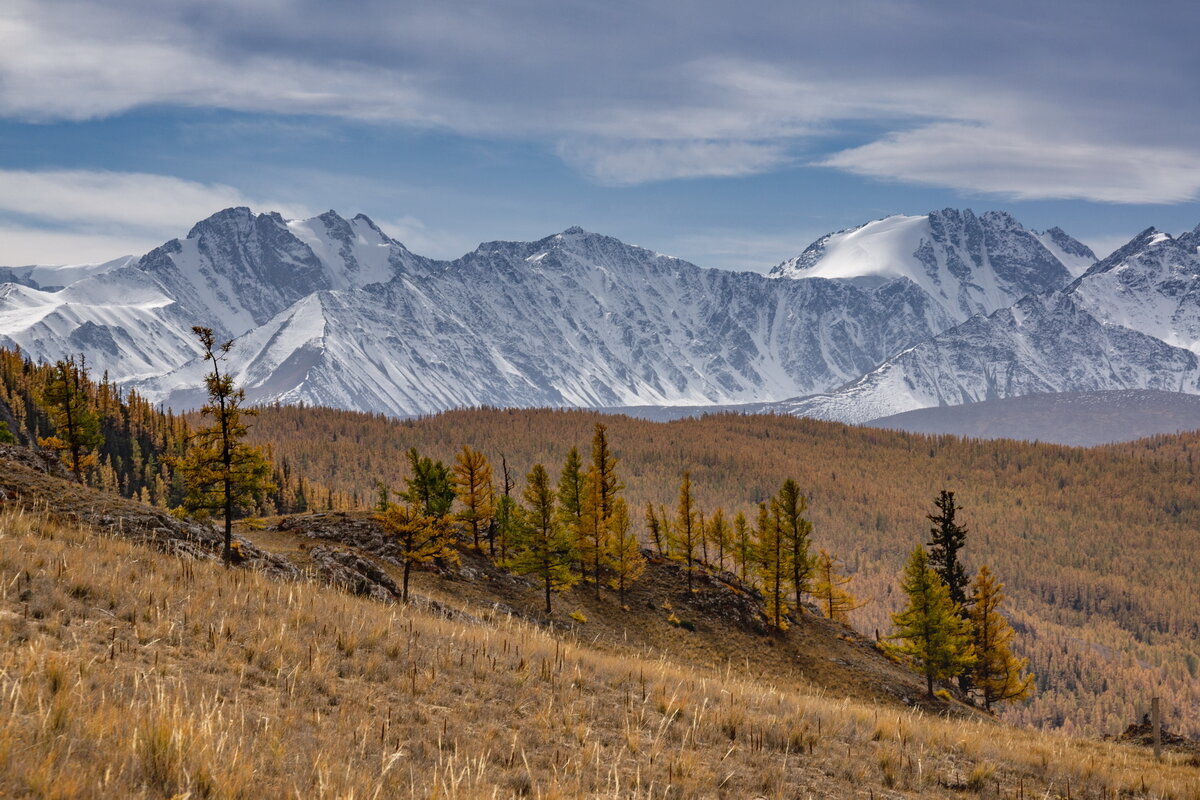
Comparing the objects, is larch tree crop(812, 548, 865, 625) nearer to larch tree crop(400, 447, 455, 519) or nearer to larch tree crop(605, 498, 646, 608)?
larch tree crop(605, 498, 646, 608)

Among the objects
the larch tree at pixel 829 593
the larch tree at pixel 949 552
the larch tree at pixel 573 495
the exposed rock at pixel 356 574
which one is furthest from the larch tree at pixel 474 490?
the larch tree at pixel 949 552

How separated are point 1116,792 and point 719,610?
153ft

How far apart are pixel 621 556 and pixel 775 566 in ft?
37.4

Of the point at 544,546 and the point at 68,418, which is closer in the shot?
the point at 544,546

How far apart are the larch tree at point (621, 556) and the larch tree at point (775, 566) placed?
9042mm

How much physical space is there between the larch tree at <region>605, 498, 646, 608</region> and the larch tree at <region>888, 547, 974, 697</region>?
17337 mm

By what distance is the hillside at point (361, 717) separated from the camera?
6.63 meters

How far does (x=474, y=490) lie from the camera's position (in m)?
56.9

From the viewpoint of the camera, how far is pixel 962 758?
12.3 m

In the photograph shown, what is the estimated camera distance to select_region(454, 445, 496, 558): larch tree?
183ft

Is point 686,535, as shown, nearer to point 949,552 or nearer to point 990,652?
point 949,552

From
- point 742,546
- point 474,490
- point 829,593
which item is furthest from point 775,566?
point 474,490

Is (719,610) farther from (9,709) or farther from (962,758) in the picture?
(9,709)

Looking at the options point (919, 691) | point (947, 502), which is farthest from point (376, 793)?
point (947, 502)
